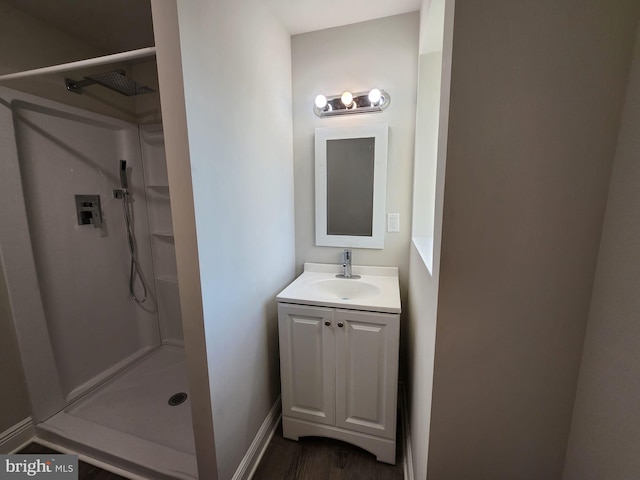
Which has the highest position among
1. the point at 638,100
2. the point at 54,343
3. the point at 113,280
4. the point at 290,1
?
the point at 290,1

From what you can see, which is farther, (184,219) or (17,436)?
(17,436)

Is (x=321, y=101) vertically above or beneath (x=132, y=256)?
above

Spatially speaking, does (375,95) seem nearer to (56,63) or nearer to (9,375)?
(56,63)

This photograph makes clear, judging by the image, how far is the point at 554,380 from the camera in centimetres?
68

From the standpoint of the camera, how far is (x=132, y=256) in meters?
2.17

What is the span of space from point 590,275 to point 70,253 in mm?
2662

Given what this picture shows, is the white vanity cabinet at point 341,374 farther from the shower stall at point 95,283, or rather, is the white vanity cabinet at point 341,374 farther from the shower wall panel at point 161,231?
the shower wall panel at point 161,231

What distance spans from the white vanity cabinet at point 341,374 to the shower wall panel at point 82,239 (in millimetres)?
1535

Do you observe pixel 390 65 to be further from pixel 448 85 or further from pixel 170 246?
pixel 170 246

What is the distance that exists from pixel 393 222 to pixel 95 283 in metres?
2.27

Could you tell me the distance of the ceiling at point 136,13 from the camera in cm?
139

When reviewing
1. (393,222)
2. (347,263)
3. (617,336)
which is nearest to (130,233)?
(347,263)

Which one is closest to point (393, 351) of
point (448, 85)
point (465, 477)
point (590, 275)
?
point (465, 477)

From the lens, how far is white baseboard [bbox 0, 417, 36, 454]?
1381 mm
